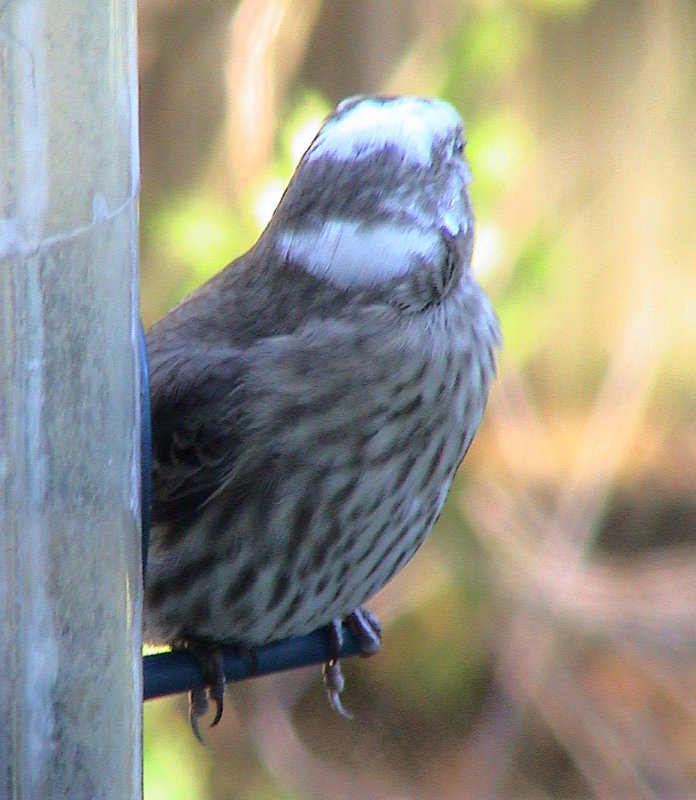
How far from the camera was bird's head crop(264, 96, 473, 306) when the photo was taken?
63.8 inches

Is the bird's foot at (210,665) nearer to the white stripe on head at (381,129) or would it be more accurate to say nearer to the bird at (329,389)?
the bird at (329,389)

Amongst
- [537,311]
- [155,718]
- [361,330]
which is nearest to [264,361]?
[361,330]

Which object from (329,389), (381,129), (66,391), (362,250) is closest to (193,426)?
(329,389)

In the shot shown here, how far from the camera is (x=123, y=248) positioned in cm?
129

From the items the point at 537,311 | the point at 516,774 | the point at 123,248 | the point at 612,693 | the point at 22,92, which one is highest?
the point at 22,92

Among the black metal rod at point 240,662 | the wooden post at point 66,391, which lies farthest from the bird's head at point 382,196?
the black metal rod at point 240,662

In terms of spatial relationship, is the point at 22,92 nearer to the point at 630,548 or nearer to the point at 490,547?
the point at 490,547

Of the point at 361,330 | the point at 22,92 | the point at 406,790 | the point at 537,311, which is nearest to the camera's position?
the point at 22,92

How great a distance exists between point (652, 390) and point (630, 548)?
51 cm

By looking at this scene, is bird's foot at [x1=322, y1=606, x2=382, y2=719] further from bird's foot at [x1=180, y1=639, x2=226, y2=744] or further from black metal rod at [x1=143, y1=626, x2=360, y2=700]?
bird's foot at [x1=180, y1=639, x2=226, y2=744]

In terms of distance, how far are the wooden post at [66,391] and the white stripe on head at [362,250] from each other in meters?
0.39

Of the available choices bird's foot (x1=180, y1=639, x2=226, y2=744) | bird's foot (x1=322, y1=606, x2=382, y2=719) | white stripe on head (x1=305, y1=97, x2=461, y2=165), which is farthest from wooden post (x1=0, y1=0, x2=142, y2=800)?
bird's foot (x1=322, y1=606, x2=382, y2=719)

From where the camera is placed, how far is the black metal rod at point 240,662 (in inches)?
69.5

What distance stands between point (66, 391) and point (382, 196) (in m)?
0.57
